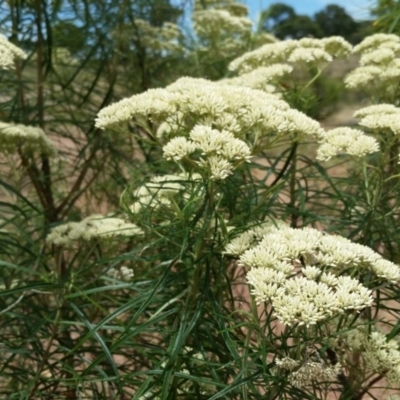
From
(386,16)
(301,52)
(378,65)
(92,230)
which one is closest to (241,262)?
(92,230)

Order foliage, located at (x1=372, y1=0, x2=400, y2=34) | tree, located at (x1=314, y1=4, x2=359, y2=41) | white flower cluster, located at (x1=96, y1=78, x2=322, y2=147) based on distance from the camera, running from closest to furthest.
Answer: white flower cluster, located at (x1=96, y1=78, x2=322, y2=147) → foliage, located at (x1=372, y1=0, x2=400, y2=34) → tree, located at (x1=314, y1=4, x2=359, y2=41)

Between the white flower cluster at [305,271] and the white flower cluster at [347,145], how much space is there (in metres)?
0.27

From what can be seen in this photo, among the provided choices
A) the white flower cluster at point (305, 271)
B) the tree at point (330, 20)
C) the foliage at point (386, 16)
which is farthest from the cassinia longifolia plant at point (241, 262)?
the tree at point (330, 20)

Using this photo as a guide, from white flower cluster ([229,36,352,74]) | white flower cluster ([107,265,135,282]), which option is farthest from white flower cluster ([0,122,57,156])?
white flower cluster ([229,36,352,74])

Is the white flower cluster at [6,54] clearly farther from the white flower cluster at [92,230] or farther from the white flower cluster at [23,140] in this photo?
the white flower cluster at [92,230]

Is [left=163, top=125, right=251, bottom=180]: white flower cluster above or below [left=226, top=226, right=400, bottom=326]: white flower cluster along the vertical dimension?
above

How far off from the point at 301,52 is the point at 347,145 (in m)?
0.58

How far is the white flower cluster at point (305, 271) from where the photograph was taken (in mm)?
1058

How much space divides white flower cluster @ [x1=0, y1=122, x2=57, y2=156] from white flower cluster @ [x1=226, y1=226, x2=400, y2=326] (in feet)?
3.04

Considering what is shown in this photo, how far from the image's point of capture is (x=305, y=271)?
1.13 m

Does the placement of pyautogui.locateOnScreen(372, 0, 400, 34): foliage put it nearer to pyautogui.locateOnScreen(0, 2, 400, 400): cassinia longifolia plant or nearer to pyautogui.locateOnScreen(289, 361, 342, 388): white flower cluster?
pyautogui.locateOnScreen(0, 2, 400, 400): cassinia longifolia plant

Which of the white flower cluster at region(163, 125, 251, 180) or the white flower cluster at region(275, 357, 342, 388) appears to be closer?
the white flower cluster at region(275, 357, 342, 388)

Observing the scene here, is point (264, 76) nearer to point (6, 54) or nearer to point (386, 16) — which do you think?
point (6, 54)

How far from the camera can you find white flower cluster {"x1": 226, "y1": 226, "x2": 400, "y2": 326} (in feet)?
3.47
